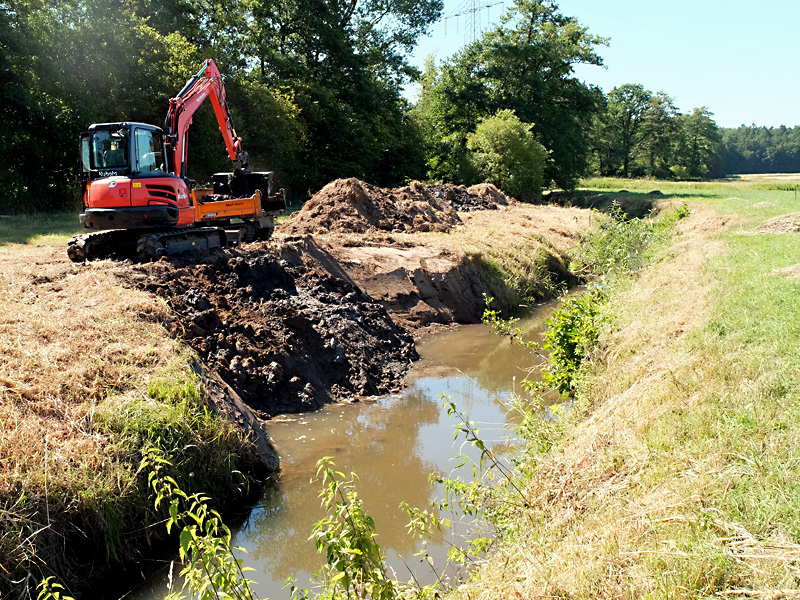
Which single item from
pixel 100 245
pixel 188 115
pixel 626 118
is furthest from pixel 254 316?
pixel 626 118

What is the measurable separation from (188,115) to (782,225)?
45.0 ft

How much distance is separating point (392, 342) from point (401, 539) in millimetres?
7083

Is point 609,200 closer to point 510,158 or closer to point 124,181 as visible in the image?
point 510,158

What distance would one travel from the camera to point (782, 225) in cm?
1559

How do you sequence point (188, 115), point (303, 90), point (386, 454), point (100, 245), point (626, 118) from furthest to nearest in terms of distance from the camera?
point (626, 118) < point (303, 90) < point (188, 115) < point (100, 245) < point (386, 454)

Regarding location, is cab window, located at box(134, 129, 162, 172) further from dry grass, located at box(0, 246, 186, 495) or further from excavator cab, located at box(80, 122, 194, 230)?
dry grass, located at box(0, 246, 186, 495)

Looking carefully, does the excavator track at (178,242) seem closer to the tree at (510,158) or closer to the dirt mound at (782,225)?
the dirt mound at (782,225)

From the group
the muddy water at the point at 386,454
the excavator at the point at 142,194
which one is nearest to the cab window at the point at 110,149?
the excavator at the point at 142,194

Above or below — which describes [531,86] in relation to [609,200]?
above

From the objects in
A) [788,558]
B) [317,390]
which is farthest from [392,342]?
[788,558]

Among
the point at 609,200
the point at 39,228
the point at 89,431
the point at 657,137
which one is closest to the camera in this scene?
the point at 89,431

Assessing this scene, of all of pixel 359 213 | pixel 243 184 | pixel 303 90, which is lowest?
pixel 359 213

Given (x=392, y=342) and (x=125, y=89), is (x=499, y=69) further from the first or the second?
(x=392, y=342)

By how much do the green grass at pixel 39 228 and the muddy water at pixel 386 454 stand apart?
413 inches
